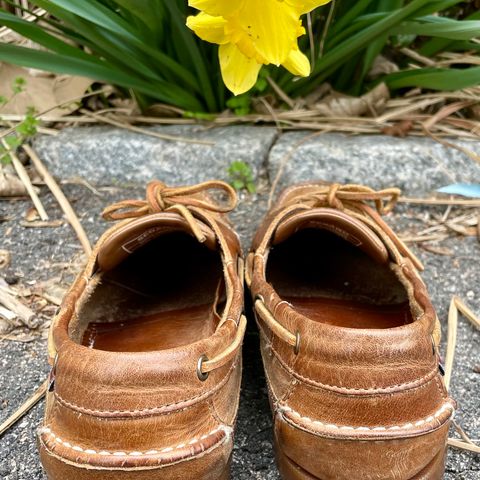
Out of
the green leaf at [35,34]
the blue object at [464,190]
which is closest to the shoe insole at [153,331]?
the blue object at [464,190]

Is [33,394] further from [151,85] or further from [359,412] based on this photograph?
[151,85]

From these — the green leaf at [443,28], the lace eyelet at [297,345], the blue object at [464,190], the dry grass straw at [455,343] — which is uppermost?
the green leaf at [443,28]

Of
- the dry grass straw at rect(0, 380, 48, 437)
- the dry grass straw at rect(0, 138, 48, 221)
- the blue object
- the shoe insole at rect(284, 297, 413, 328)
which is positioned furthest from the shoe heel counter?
the dry grass straw at rect(0, 138, 48, 221)

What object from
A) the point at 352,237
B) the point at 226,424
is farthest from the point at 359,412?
the point at 352,237

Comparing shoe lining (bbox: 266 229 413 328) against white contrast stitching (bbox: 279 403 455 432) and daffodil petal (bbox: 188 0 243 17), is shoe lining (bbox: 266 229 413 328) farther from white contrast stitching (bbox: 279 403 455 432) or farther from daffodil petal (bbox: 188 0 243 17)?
daffodil petal (bbox: 188 0 243 17)

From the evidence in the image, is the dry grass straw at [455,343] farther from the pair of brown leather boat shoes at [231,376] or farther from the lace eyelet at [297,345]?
the lace eyelet at [297,345]

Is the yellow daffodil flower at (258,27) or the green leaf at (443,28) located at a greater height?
the yellow daffodil flower at (258,27)
